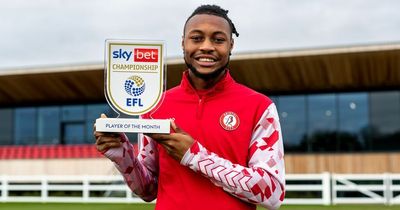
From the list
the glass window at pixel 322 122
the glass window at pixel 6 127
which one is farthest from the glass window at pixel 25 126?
the glass window at pixel 322 122

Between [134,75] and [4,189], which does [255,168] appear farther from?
[4,189]

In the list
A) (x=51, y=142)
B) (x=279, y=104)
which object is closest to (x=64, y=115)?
(x=51, y=142)

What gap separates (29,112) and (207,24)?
26.5 m

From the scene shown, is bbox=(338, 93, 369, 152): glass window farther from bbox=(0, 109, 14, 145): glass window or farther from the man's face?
the man's face

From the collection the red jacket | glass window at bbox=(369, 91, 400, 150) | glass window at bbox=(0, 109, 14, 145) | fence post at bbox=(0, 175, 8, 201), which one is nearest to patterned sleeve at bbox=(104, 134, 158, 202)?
the red jacket

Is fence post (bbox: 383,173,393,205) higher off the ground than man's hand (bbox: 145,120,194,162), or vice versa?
fence post (bbox: 383,173,393,205)

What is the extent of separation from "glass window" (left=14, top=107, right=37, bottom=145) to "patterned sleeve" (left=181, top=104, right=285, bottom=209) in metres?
25.9

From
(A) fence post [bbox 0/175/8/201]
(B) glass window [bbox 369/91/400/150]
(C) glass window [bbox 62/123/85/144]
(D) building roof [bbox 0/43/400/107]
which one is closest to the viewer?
(A) fence post [bbox 0/175/8/201]

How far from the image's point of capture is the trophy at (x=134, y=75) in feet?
7.43

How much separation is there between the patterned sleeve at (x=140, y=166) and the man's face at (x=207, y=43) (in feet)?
1.28

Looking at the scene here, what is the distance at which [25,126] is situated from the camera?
27406 millimetres

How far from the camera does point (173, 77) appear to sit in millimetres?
24328

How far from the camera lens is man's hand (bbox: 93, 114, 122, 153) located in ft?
7.24

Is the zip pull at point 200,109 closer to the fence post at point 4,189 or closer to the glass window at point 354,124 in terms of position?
the fence post at point 4,189
